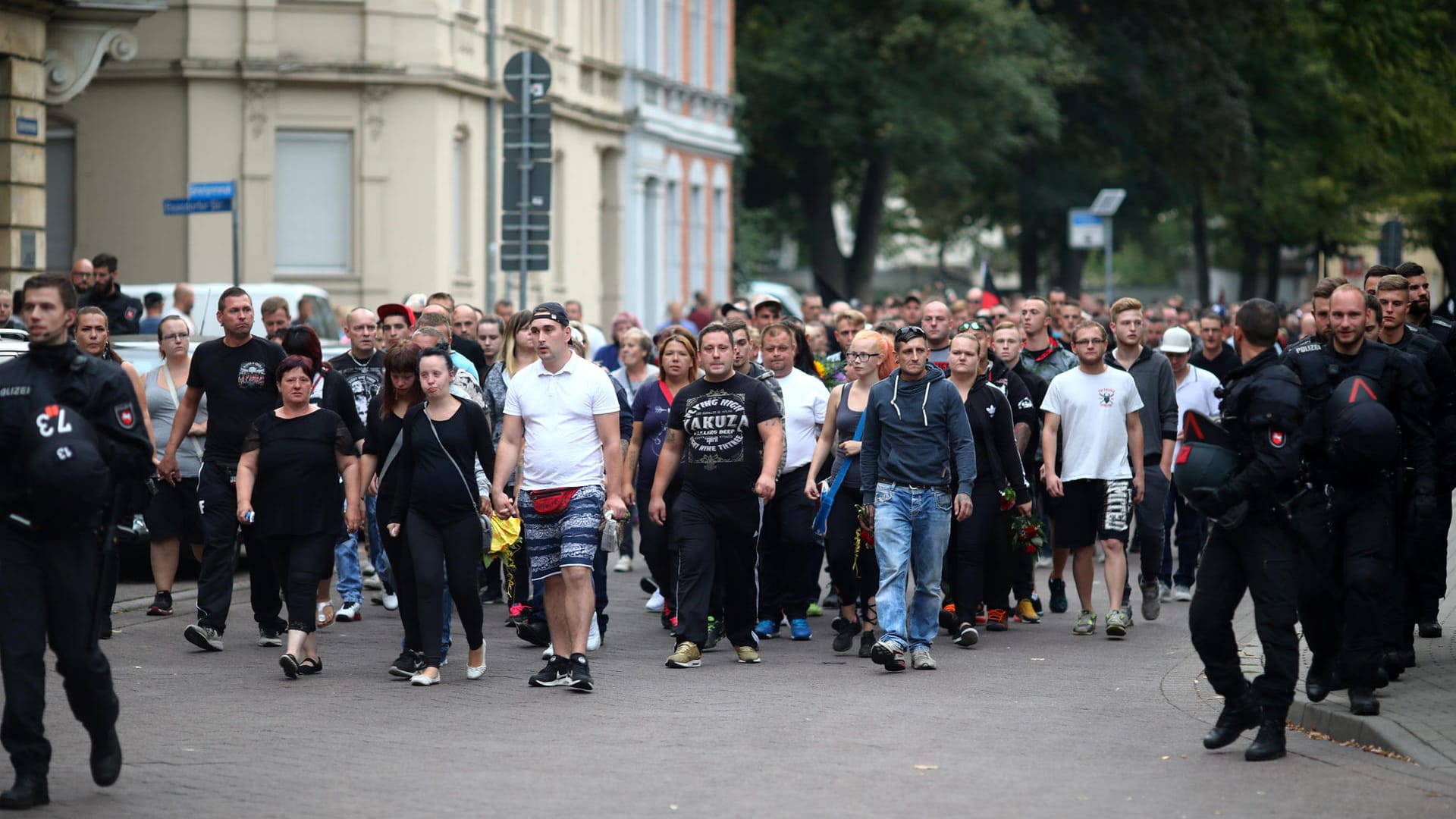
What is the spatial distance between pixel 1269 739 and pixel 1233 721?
0.60ft

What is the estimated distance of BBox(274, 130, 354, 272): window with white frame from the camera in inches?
1193

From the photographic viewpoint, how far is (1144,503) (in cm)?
1377

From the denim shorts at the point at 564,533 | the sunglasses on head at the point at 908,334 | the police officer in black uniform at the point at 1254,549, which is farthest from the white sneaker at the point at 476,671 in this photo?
the police officer in black uniform at the point at 1254,549

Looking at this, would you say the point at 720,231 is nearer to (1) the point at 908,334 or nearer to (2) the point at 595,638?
(2) the point at 595,638

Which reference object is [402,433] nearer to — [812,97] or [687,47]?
[687,47]

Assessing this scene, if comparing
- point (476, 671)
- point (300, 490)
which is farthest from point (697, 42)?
point (476, 671)

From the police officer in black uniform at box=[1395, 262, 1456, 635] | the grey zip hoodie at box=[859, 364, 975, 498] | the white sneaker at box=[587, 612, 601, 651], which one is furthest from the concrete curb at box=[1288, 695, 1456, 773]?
the white sneaker at box=[587, 612, 601, 651]

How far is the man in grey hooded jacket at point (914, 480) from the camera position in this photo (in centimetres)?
1136

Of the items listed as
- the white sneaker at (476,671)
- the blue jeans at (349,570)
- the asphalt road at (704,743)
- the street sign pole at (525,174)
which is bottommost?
the asphalt road at (704,743)

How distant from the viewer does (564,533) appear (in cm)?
1062

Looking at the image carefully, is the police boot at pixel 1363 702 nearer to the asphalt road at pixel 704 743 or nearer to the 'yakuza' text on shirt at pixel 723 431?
the asphalt road at pixel 704 743

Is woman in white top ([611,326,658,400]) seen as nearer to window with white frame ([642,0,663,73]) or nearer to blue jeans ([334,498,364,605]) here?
blue jeans ([334,498,364,605])

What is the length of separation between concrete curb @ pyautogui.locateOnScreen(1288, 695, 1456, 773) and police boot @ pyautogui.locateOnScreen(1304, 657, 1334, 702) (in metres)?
0.04

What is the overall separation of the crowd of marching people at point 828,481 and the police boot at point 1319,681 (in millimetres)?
13
